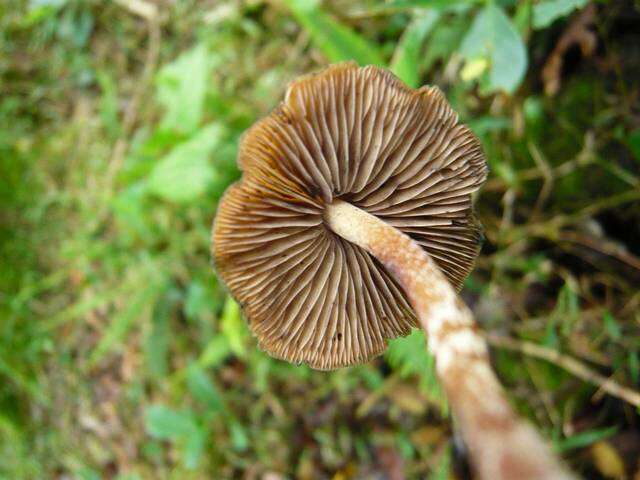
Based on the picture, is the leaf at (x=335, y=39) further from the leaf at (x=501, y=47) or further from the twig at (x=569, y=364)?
the twig at (x=569, y=364)

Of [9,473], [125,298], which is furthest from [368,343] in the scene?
[9,473]

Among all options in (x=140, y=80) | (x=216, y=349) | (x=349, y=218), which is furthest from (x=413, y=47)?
(x=140, y=80)

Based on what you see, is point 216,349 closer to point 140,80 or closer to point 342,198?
point 342,198

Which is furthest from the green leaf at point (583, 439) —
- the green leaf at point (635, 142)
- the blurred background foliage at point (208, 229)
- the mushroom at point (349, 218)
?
the green leaf at point (635, 142)

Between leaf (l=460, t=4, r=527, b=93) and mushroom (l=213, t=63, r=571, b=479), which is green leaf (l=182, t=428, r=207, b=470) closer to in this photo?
mushroom (l=213, t=63, r=571, b=479)

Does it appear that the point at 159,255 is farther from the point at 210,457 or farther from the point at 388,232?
the point at 388,232
